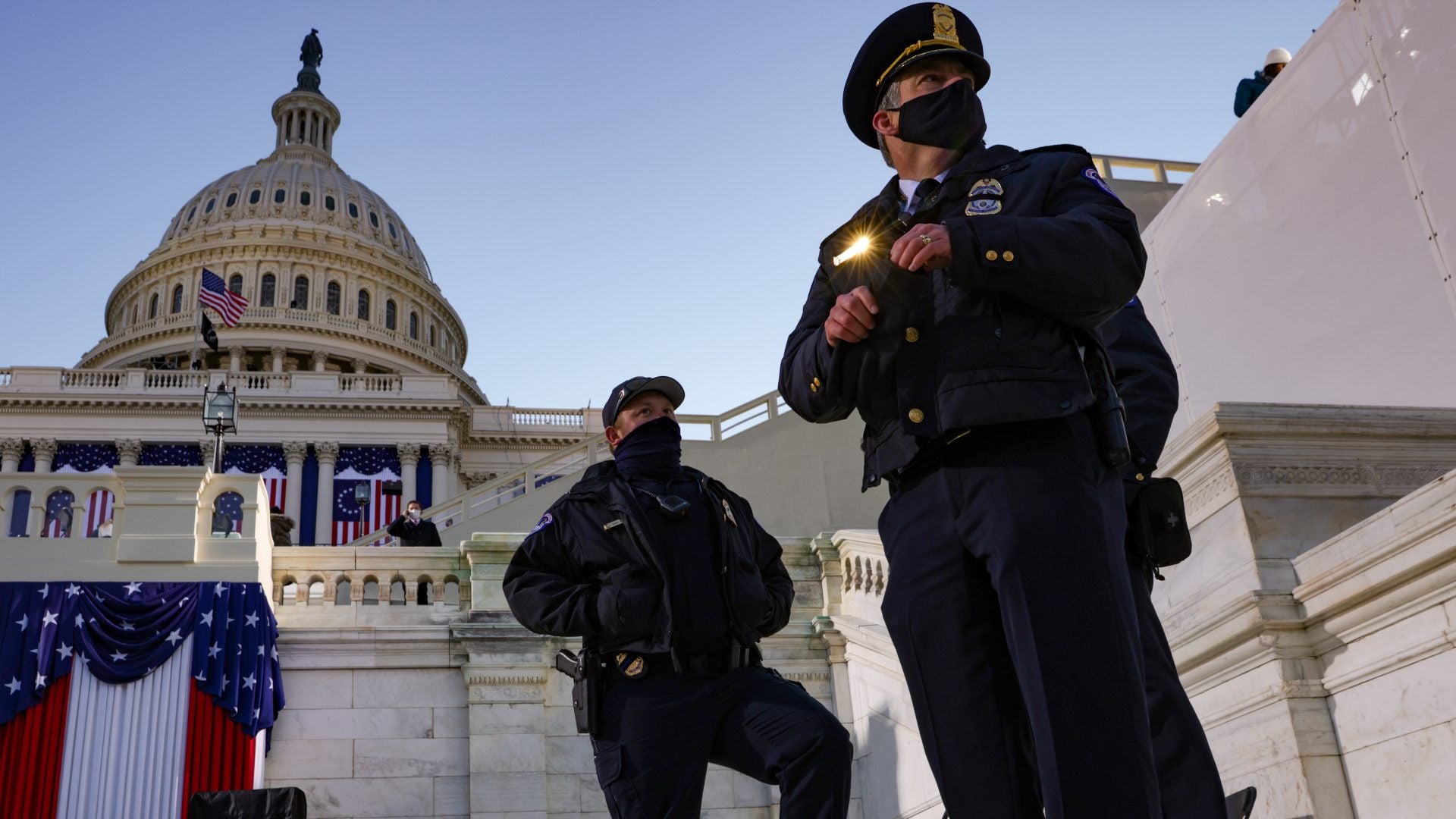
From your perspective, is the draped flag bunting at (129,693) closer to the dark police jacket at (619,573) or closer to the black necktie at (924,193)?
the dark police jacket at (619,573)

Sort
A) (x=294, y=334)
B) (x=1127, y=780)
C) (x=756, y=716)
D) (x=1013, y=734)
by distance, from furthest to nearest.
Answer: (x=294, y=334) < (x=756, y=716) < (x=1013, y=734) < (x=1127, y=780)

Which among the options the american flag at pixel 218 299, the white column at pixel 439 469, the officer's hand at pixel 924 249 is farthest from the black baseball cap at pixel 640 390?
the white column at pixel 439 469

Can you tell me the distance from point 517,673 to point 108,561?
12.2ft

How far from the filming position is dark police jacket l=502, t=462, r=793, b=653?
4320 mm

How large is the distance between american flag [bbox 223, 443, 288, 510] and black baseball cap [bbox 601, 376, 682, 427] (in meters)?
46.1

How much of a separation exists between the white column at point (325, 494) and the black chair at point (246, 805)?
3892cm

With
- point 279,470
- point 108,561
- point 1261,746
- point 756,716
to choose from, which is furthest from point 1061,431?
point 279,470

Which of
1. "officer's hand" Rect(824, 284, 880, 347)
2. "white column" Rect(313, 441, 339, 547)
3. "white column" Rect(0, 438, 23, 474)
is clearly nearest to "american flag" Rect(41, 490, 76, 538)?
"officer's hand" Rect(824, 284, 880, 347)

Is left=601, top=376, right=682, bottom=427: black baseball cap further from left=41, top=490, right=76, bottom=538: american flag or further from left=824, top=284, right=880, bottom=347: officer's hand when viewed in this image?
left=41, top=490, right=76, bottom=538: american flag

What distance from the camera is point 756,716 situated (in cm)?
417

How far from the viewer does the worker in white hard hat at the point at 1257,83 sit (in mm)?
9797

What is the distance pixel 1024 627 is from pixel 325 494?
51.8m

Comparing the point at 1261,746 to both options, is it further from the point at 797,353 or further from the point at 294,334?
the point at 294,334

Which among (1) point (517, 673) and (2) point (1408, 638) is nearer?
(2) point (1408, 638)
